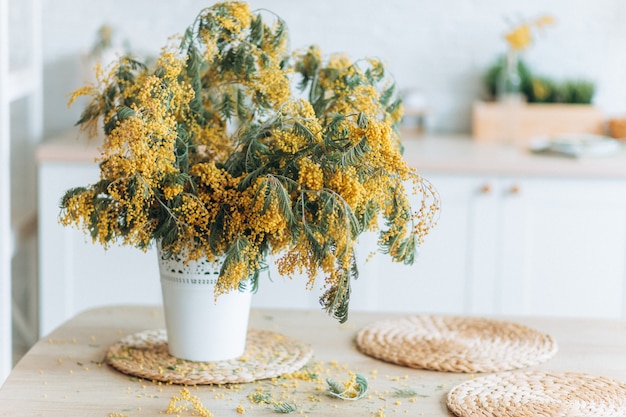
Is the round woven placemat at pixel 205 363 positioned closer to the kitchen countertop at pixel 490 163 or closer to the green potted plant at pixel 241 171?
the green potted plant at pixel 241 171

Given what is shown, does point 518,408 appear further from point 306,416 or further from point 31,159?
point 31,159

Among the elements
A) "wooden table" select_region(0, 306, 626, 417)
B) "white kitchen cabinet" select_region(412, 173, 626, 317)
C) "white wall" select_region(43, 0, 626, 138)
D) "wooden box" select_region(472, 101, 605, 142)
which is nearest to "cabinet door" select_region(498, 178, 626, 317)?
"white kitchen cabinet" select_region(412, 173, 626, 317)

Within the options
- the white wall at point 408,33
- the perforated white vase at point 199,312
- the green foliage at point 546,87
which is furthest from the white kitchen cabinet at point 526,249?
the perforated white vase at point 199,312

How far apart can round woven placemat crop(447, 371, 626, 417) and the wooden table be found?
0.05m

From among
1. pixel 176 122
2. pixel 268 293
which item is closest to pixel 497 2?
pixel 268 293

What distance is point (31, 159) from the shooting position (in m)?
3.73

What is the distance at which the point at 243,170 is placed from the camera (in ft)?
5.31

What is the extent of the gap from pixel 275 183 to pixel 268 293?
82.8 inches

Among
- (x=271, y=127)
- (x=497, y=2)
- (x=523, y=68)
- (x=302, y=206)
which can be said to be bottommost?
(x=302, y=206)

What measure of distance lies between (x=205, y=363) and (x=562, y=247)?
211 centimetres

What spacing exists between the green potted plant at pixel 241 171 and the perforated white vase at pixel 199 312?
0.05 ft

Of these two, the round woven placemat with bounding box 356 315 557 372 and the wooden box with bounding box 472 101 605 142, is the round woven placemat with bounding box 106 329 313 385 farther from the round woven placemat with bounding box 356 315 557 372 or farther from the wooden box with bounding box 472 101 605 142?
the wooden box with bounding box 472 101 605 142

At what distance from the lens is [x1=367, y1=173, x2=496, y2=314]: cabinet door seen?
3.44m

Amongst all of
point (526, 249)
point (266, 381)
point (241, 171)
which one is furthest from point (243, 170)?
point (526, 249)
